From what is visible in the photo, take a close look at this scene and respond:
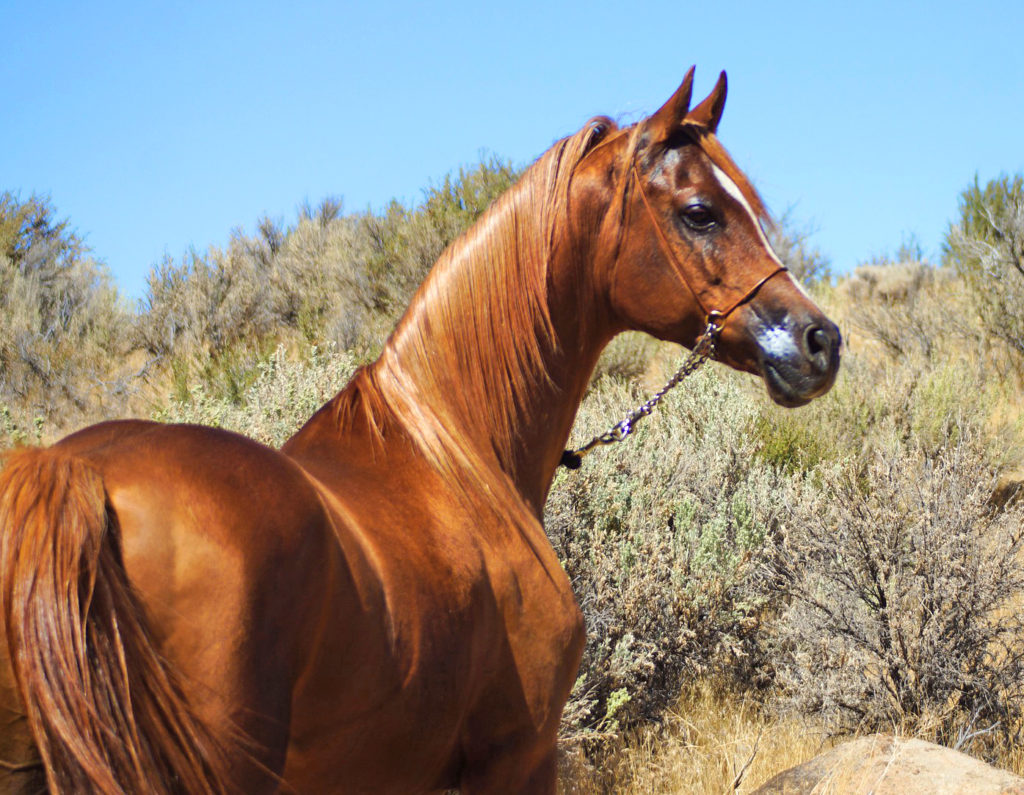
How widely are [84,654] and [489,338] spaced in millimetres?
Result: 1161

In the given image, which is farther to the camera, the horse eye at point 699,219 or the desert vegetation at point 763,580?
the desert vegetation at point 763,580

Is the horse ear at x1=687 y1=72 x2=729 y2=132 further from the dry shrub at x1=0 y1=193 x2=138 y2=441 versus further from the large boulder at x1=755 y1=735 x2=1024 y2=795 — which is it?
the dry shrub at x1=0 y1=193 x2=138 y2=441

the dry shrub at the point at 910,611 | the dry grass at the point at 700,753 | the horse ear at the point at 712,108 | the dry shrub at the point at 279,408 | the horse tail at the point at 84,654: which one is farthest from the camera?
the dry shrub at the point at 279,408

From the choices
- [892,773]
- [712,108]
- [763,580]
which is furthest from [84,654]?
[763,580]

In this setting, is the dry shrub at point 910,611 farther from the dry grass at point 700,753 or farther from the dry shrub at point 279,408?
the dry shrub at point 279,408

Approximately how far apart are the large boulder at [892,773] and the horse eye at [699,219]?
2131mm

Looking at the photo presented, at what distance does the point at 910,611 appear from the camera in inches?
171

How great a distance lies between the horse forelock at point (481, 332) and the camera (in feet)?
7.17

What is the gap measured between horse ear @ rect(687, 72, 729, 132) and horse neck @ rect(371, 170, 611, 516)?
Result: 423 millimetres

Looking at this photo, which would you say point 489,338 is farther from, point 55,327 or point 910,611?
point 55,327

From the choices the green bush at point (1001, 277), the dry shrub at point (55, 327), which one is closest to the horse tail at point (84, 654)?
the dry shrub at point (55, 327)

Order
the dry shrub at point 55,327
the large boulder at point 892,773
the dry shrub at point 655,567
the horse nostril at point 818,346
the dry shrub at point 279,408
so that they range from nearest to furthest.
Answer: the horse nostril at point 818,346
the large boulder at point 892,773
the dry shrub at point 655,567
the dry shrub at point 279,408
the dry shrub at point 55,327

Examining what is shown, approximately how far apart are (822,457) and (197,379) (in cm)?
577

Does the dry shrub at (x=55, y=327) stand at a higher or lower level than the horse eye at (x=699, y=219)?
higher
